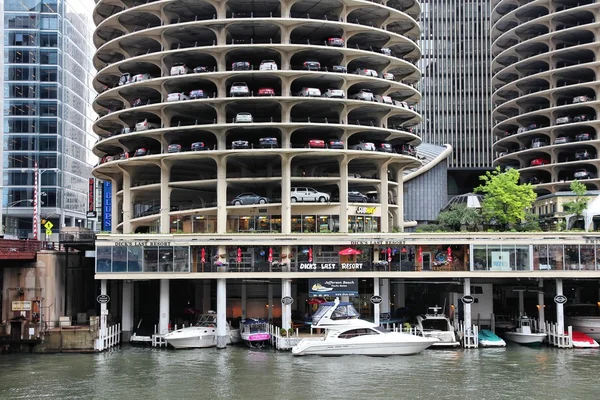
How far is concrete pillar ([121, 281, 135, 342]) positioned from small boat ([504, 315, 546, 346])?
37406 mm

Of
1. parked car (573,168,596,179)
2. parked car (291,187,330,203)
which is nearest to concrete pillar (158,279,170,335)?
parked car (291,187,330,203)

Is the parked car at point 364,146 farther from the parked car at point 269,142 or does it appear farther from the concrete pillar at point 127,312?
the concrete pillar at point 127,312

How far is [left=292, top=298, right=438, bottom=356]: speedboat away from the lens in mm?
65375

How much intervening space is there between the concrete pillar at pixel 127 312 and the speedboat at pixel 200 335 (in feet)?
22.2

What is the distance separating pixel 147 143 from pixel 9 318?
3086 cm

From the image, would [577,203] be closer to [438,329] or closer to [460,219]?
[460,219]

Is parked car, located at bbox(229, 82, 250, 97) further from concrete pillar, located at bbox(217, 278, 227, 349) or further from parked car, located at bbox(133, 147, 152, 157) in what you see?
concrete pillar, located at bbox(217, 278, 227, 349)

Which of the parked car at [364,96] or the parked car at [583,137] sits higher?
the parked car at [364,96]

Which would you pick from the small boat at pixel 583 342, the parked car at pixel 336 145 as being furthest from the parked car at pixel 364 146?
the small boat at pixel 583 342

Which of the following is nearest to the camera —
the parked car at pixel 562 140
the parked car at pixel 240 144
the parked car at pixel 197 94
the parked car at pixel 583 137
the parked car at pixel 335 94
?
the parked car at pixel 240 144

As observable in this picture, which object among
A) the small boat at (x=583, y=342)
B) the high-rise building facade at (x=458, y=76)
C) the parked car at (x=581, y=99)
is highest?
the high-rise building facade at (x=458, y=76)

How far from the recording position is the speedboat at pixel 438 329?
71.5 meters

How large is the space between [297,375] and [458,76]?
153 m

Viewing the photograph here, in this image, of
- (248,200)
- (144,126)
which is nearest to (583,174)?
(248,200)
